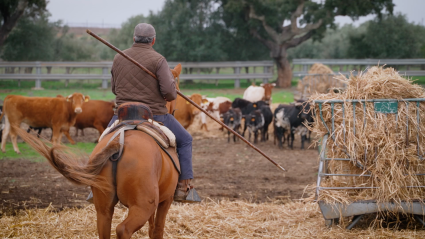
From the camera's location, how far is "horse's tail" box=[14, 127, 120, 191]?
3.98m

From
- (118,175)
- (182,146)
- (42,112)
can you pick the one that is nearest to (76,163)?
(118,175)

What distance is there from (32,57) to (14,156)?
23819 mm

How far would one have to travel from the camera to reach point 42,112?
1321 cm

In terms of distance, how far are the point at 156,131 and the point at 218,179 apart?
A: 527 centimetres

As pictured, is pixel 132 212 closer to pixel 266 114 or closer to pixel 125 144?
pixel 125 144

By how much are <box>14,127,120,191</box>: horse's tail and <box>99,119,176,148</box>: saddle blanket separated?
427 millimetres

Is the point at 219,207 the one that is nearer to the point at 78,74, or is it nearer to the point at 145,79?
the point at 145,79

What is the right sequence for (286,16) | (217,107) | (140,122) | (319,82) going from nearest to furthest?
1. (140,122)
2. (217,107)
3. (319,82)
4. (286,16)

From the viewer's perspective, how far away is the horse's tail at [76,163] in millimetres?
3980

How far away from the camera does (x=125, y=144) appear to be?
4133 millimetres

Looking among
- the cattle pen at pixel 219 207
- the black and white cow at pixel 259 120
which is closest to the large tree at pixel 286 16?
the black and white cow at pixel 259 120

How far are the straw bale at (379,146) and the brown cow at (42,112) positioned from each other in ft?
29.8

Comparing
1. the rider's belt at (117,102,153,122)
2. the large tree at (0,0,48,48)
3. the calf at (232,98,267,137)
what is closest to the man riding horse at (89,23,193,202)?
the rider's belt at (117,102,153,122)

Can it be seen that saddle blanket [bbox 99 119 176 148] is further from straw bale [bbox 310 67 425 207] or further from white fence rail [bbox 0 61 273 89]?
white fence rail [bbox 0 61 273 89]
